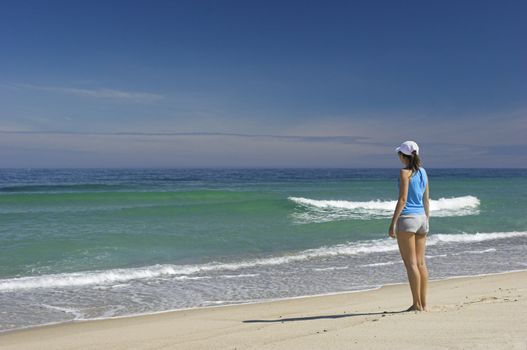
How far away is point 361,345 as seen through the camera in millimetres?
4184

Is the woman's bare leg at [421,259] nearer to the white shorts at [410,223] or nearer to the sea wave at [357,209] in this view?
the white shorts at [410,223]

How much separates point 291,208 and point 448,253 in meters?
11.0

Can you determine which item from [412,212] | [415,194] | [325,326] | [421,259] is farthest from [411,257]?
[325,326]

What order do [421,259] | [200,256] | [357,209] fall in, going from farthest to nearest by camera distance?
[357,209] → [200,256] → [421,259]

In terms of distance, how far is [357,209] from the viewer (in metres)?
24.5

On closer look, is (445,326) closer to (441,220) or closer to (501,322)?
(501,322)

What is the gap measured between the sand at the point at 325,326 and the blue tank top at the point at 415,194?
111 centimetres

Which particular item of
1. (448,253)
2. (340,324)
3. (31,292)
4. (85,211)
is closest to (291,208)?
(85,211)

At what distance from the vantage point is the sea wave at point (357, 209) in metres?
20.1

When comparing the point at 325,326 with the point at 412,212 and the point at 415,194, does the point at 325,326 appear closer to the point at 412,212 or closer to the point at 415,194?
the point at 412,212

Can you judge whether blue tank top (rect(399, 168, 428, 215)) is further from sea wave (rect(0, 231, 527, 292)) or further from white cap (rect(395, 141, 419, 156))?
sea wave (rect(0, 231, 527, 292))

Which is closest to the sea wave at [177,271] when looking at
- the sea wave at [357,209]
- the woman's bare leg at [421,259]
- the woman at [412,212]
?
the woman's bare leg at [421,259]

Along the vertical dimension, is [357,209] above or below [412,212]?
below

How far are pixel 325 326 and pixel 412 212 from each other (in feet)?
5.01
